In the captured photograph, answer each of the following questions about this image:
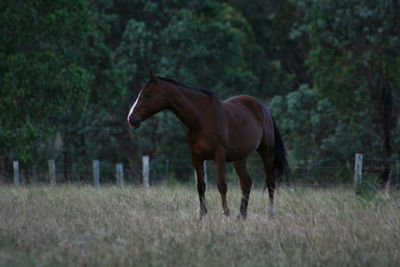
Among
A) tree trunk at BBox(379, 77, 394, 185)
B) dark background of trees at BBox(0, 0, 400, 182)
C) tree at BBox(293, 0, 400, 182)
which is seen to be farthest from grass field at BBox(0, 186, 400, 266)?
tree at BBox(293, 0, 400, 182)

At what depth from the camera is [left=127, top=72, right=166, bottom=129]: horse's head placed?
6949 mm

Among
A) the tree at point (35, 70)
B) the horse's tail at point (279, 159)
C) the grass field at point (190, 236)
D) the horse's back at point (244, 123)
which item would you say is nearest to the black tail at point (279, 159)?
the horse's tail at point (279, 159)

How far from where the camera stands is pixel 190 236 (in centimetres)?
525

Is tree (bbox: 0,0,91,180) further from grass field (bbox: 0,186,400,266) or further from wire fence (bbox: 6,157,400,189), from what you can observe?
grass field (bbox: 0,186,400,266)

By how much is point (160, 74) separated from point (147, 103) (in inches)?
672

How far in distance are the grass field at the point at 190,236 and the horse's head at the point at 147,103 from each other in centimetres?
133

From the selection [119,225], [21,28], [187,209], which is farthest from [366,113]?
[119,225]

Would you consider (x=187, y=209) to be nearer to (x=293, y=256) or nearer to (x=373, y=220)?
(x=373, y=220)

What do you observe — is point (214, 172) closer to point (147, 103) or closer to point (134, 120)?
point (147, 103)

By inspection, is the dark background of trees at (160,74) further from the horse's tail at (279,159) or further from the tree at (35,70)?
the horse's tail at (279,159)

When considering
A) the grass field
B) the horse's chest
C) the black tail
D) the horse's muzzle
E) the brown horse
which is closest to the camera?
the grass field

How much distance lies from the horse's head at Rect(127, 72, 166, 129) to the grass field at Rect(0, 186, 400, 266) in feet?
4.36

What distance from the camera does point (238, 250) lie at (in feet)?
16.0

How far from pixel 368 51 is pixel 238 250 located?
57.1 feet
